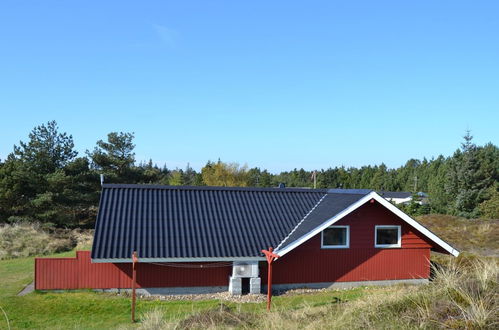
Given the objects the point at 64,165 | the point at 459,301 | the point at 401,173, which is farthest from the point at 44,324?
the point at 401,173

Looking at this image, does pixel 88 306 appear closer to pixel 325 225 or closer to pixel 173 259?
pixel 173 259

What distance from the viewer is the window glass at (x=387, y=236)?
54.0 feet

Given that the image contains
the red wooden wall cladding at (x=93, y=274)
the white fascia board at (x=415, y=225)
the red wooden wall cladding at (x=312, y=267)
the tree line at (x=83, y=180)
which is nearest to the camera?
the red wooden wall cladding at (x=93, y=274)

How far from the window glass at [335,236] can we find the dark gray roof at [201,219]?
669 millimetres

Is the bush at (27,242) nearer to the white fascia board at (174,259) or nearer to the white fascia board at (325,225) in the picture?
the white fascia board at (174,259)

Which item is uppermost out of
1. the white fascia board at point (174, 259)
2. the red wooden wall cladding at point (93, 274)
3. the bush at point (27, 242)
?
the white fascia board at point (174, 259)

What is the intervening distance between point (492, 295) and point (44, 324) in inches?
410

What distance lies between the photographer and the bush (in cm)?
2499

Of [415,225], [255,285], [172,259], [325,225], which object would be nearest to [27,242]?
[172,259]

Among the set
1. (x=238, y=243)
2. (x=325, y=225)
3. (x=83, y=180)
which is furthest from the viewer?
(x=83, y=180)

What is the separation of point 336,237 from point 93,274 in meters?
8.73

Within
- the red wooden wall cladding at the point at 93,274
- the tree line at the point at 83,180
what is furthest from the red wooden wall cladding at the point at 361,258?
the tree line at the point at 83,180

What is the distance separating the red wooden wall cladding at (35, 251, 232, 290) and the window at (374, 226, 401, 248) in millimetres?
7625

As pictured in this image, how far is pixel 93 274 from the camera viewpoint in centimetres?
1409
